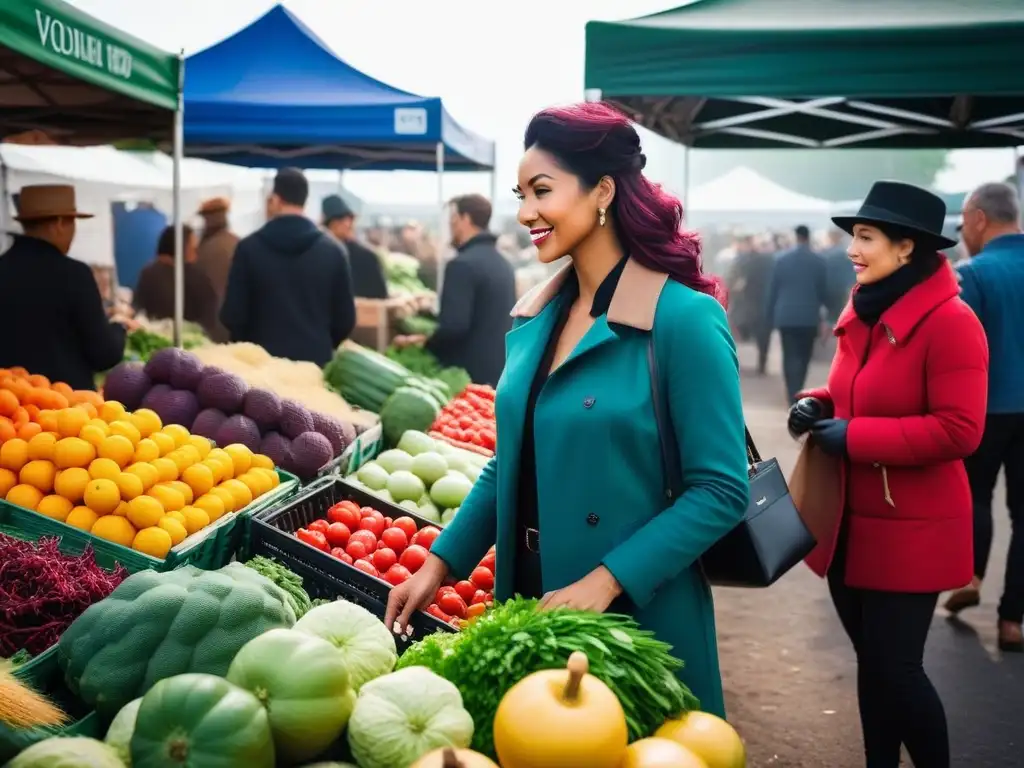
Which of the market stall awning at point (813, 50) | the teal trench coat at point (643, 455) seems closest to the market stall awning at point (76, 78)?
the market stall awning at point (813, 50)

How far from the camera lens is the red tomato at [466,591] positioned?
3596 millimetres

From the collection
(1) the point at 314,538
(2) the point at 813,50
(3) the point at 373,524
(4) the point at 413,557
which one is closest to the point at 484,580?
(4) the point at 413,557

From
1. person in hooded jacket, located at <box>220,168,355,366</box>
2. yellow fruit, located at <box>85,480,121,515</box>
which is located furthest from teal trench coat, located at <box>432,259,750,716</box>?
person in hooded jacket, located at <box>220,168,355,366</box>

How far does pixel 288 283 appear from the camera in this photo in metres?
6.34

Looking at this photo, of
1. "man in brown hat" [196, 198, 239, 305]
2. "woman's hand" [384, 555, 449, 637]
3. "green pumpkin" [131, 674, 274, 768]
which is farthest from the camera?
"man in brown hat" [196, 198, 239, 305]

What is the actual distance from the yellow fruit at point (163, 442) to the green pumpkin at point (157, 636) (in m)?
1.35

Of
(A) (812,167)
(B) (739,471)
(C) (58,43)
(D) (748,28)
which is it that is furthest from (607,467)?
(A) (812,167)

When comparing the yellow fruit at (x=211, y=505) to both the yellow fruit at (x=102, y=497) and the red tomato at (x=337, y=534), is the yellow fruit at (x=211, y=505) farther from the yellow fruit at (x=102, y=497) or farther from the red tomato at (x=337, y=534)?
the red tomato at (x=337, y=534)

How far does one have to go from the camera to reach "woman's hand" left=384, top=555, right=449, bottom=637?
7.93 feet

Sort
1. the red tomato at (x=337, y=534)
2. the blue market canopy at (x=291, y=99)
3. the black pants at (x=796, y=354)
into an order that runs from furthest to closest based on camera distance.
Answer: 1. the black pants at (x=796, y=354)
2. the blue market canopy at (x=291, y=99)
3. the red tomato at (x=337, y=534)

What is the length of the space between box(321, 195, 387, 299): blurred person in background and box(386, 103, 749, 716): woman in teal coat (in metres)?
7.25

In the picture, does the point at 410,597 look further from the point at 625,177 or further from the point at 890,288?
the point at 890,288

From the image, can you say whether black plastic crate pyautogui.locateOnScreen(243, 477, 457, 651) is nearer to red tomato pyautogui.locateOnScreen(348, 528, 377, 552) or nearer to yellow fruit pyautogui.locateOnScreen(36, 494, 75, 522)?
red tomato pyautogui.locateOnScreen(348, 528, 377, 552)

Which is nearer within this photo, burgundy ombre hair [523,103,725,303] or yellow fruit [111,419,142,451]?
burgundy ombre hair [523,103,725,303]
